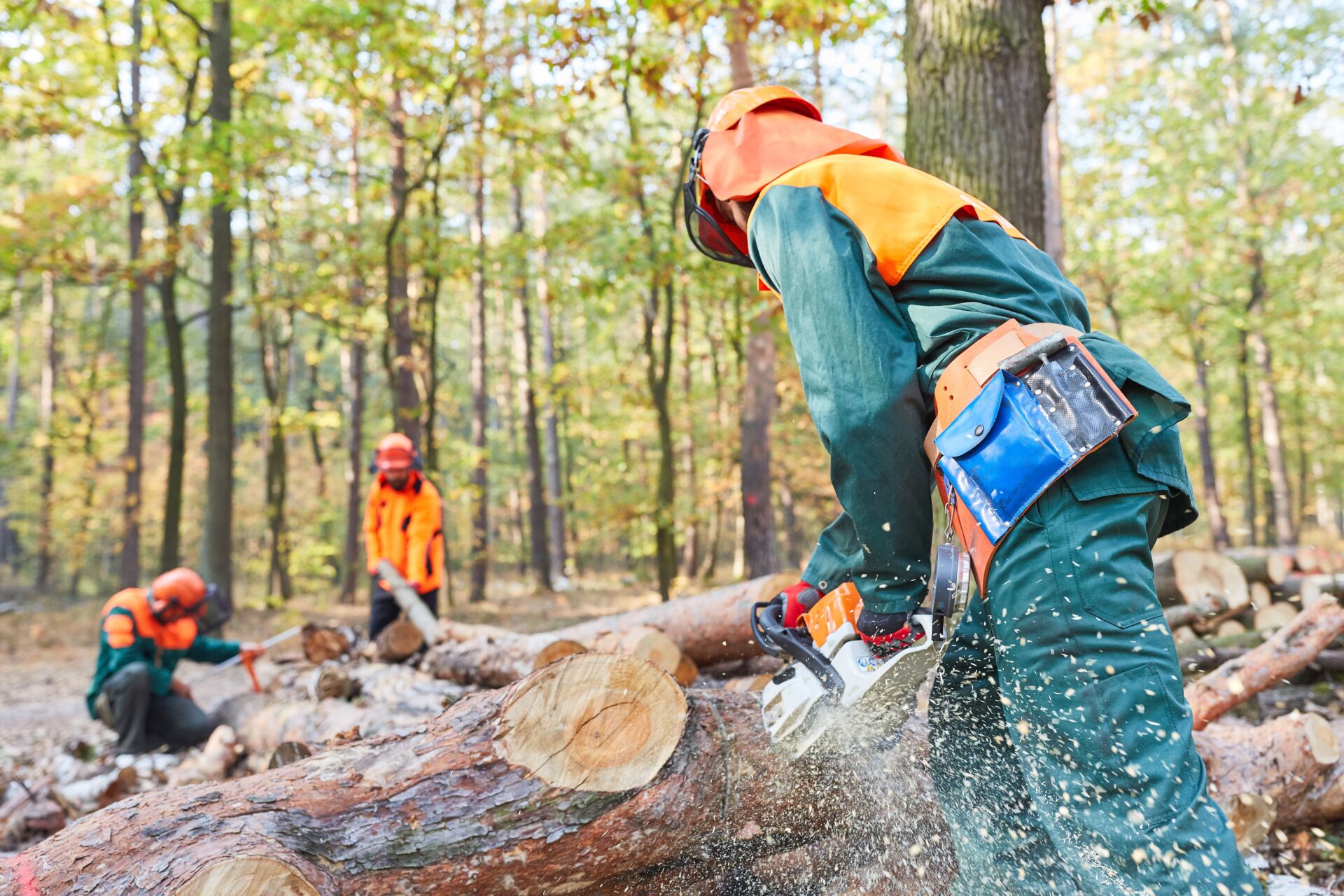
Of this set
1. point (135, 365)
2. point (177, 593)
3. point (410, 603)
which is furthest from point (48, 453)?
point (410, 603)

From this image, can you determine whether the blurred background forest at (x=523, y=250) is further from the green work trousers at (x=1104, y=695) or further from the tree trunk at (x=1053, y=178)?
the green work trousers at (x=1104, y=695)

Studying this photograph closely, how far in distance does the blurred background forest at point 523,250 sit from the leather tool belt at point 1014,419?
6.54 feet

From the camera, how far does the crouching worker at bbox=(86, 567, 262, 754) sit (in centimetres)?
496

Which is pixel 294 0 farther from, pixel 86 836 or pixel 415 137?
pixel 86 836

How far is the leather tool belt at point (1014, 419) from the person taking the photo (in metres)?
1.44

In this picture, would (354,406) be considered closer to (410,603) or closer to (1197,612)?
(410,603)

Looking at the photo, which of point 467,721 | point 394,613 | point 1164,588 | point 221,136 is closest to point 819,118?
point 467,721

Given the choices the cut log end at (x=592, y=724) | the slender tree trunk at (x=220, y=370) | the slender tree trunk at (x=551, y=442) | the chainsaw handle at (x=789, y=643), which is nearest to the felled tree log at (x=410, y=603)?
the cut log end at (x=592, y=724)

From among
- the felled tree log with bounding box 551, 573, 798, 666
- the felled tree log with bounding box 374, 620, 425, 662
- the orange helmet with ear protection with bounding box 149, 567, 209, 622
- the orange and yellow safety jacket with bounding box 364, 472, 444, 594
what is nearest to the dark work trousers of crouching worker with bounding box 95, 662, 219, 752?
the orange helmet with ear protection with bounding box 149, 567, 209, 622

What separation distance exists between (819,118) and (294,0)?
9.69 metres

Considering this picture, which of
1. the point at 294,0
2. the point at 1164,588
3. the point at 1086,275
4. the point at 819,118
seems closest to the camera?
the point at 819,118

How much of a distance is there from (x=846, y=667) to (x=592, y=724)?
2.14ft

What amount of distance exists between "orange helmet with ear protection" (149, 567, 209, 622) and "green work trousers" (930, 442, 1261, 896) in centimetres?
535

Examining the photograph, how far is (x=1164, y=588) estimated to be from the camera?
5.27 metres
